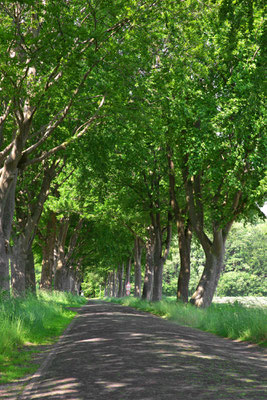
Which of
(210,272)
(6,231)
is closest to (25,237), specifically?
(6,231)

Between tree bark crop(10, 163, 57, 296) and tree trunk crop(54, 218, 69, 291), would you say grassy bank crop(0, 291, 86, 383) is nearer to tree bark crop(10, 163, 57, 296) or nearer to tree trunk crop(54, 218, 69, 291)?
tree bark crop(10, 163, 57, 296)

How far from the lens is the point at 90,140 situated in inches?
701

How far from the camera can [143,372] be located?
7207 millimetres

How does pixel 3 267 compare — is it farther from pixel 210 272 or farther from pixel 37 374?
pixel 210 272

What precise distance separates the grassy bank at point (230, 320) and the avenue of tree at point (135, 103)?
7.07 ft

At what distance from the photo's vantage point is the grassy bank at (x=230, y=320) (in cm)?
1302

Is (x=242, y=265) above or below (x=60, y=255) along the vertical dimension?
above

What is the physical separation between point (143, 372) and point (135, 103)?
9.93 m

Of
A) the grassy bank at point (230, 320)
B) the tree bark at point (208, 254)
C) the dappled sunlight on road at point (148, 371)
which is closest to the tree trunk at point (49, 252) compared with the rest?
the grassy bank at point (230, 320)

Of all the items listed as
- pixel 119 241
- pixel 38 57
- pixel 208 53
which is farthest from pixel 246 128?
pixel 119 241

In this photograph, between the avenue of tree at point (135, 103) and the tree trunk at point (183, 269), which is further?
the tree trunk at point (183, 269)

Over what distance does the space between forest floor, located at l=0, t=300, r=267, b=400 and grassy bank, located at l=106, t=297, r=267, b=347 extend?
1784 mm

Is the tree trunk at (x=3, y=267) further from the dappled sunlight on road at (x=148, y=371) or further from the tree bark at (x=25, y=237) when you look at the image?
the tree bark at (x=25, y=237)

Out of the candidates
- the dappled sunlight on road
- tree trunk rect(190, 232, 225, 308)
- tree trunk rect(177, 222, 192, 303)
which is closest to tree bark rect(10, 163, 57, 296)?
tree trunk rect(177, 222, 192, 303)
